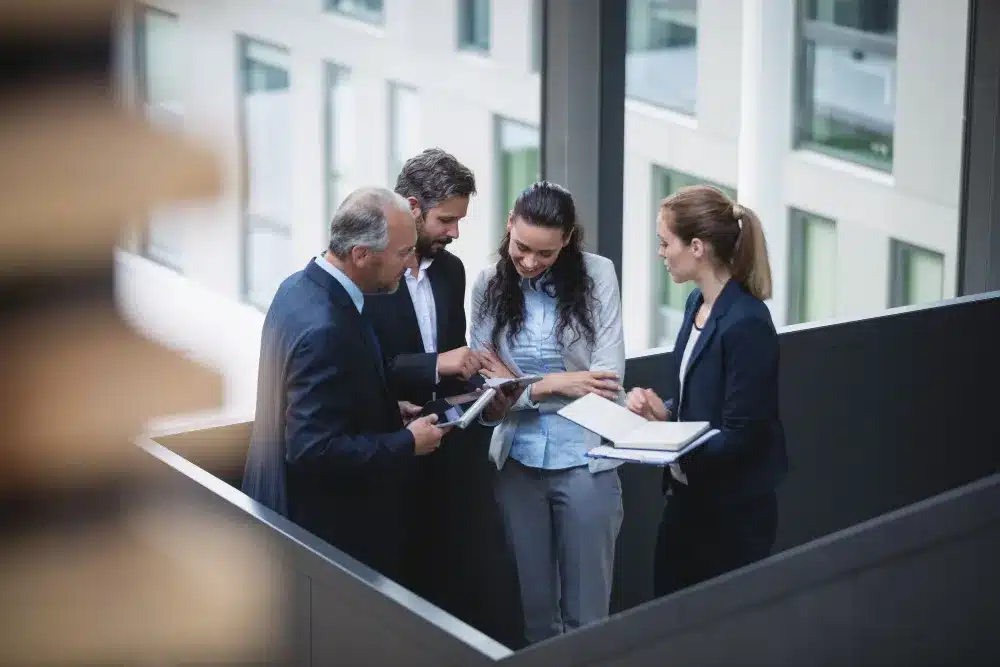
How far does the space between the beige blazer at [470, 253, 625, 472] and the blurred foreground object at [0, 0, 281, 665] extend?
2889 millimetres

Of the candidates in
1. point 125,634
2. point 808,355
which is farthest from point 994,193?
point 125,634

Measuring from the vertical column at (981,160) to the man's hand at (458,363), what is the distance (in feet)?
12.9

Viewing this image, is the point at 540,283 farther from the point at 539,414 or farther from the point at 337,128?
the point at 337,128

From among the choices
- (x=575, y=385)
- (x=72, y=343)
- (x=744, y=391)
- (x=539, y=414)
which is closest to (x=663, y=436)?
(x=744, y=391)

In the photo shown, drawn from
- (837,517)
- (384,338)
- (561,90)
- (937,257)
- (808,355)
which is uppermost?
(561,90)

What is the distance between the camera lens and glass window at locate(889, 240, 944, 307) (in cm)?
2070

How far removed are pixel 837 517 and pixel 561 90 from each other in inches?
70.6

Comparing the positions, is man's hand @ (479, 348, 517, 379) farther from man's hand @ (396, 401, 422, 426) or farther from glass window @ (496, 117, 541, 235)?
glass window @ (496, 117, 541, 235)

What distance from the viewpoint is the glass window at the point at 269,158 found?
33.5m

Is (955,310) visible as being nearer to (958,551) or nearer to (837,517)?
(837,517)

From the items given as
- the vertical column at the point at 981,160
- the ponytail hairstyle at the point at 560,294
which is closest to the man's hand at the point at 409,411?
the ponytail hairstyle at the point at 560,294

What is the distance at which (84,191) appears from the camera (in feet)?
1.30

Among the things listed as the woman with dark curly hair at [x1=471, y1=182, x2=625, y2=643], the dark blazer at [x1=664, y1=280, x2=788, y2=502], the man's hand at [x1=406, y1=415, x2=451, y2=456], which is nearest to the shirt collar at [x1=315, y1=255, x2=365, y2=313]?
the man's hand at [x1=406, y1=415, x2=451, y2=456]

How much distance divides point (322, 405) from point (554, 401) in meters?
0.75
